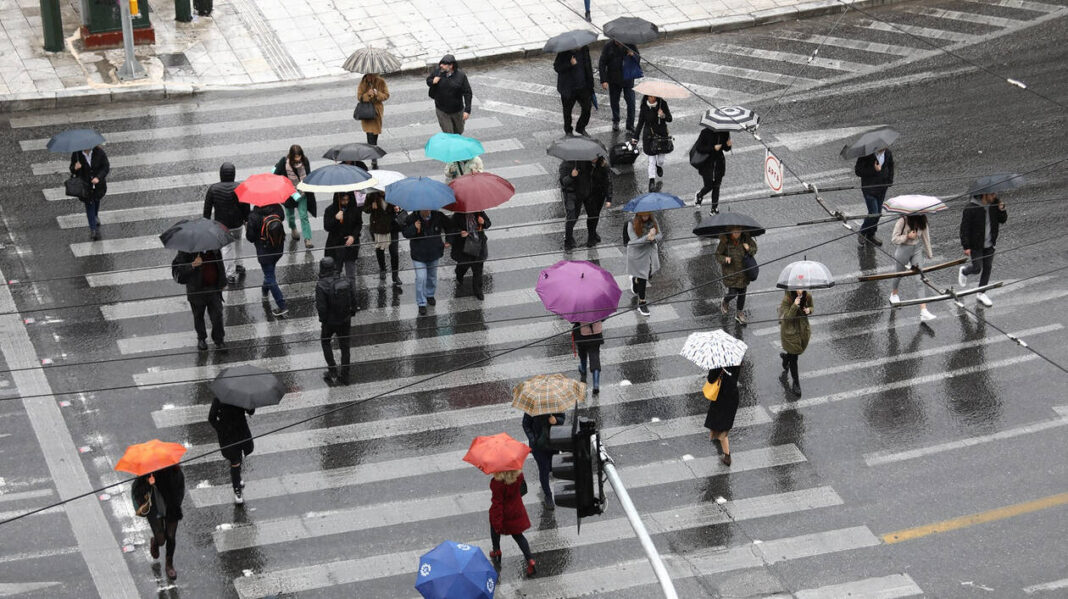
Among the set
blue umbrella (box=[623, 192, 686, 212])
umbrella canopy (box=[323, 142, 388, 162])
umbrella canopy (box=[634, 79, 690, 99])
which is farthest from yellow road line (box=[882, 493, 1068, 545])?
umbrella canopy (box=[323, 142, 388, 162])

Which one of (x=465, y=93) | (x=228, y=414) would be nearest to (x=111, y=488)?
(x=228, y=414)

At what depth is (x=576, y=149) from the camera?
1788 cm

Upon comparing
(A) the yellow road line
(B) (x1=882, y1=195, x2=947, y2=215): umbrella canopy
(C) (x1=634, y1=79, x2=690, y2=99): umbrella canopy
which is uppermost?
(C) (x1=634, y1=79, x2=690, y2=99): umbrella canopy

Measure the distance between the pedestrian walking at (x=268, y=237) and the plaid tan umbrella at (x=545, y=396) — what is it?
437 centimetres

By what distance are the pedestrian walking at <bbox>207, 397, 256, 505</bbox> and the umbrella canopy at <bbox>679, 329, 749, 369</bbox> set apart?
428 cm

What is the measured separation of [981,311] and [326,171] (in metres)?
7.94

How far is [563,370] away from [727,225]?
245 cm

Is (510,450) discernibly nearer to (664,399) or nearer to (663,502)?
(663,502)

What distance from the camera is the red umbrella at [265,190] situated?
1666 cm

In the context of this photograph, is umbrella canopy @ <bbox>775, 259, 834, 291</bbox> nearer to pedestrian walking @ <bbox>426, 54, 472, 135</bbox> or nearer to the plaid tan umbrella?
the plaid tan umbrella

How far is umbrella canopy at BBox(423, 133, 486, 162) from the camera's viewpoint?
1789 cm

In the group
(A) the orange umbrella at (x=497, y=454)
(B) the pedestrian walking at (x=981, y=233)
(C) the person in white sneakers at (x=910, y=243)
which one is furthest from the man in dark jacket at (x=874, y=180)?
(A) the orange umbrella at (x=497, y=454)

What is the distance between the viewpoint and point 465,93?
20141mm

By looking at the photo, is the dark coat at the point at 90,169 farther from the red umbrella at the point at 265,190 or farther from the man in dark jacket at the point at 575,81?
the man in dark jacket at the point at 575,81
